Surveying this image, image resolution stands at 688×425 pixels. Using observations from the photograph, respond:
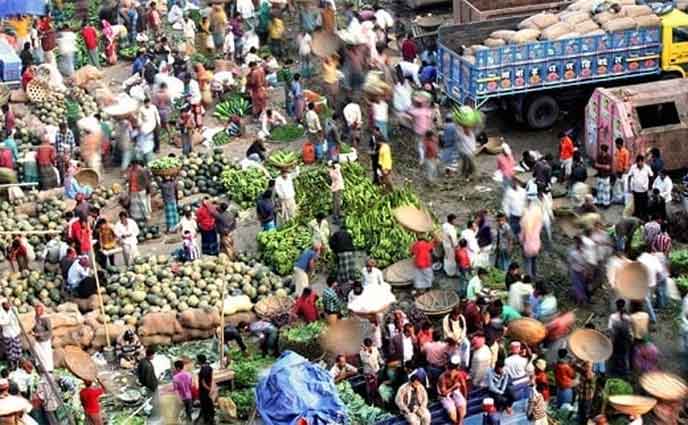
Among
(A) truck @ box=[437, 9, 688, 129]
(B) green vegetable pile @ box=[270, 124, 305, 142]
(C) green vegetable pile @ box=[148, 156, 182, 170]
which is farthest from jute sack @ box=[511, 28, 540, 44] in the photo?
(C) green vegetable pile @ box=[148, 156, 182, 170]

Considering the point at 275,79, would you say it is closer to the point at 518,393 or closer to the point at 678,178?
the point at 678,178

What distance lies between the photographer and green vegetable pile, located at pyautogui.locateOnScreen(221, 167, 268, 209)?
26.4 meters

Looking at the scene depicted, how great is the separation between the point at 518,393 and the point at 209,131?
39.6 ft

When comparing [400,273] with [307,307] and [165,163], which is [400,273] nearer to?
[307,307]

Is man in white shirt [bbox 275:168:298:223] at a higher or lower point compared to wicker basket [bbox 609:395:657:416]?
higher

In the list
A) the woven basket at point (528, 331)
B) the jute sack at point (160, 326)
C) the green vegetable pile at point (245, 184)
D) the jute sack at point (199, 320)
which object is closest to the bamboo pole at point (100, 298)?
the jute sack at point (160, 326)

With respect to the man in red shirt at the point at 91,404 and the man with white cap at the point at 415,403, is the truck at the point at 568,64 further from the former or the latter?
the man in red shirt at the point at 91,404

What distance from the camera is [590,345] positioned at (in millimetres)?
19781

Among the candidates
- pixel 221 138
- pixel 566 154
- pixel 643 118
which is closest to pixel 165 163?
pixel 221 138

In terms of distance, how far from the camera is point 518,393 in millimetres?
19125

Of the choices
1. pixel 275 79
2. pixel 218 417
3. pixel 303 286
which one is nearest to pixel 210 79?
pixel 275 79

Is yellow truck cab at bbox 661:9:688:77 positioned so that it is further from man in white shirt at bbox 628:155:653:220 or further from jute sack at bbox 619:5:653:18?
man in white shirt at bbox 628:155:653:220

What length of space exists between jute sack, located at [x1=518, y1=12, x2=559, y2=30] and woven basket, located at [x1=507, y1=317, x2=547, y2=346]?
9.54m

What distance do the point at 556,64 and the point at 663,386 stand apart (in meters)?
10.4
